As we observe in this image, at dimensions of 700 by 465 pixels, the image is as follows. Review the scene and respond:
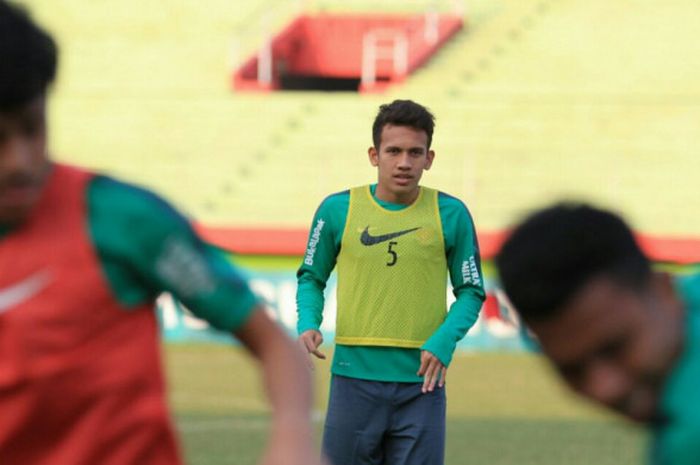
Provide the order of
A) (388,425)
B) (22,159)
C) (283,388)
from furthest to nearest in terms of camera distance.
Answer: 1. (388,425)
2. (283,388)
3. (22,159)

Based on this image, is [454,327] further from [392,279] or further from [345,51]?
[345,51]

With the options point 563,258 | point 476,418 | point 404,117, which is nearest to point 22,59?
point 563,258

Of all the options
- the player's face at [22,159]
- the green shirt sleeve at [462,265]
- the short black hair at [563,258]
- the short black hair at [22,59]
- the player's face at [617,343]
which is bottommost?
the green shirt sleeve at [462,265]

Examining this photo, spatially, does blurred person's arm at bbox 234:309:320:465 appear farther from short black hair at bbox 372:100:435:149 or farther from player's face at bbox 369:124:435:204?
short black hair at bbox 372:100:435:149

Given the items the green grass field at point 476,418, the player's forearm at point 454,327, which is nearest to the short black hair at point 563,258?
the player's forearm at point 454,327

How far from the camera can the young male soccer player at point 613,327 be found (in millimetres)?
2338

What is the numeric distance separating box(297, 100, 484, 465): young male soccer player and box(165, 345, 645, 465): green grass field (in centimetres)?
128

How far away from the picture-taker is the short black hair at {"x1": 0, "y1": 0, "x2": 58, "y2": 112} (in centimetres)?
250

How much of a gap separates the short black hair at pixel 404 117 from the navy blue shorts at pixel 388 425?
1.15m

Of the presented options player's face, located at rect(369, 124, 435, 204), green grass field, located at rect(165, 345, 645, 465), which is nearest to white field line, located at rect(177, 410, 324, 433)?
green grass field, located at rect(165, 345, 645, 465)

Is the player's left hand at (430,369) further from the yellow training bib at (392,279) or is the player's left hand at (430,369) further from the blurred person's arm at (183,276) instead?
the blurred person's arm at (183,276)

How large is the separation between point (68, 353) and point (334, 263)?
4489 mm

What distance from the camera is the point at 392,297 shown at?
6.93 meters

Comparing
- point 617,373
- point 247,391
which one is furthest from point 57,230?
point 247,391
